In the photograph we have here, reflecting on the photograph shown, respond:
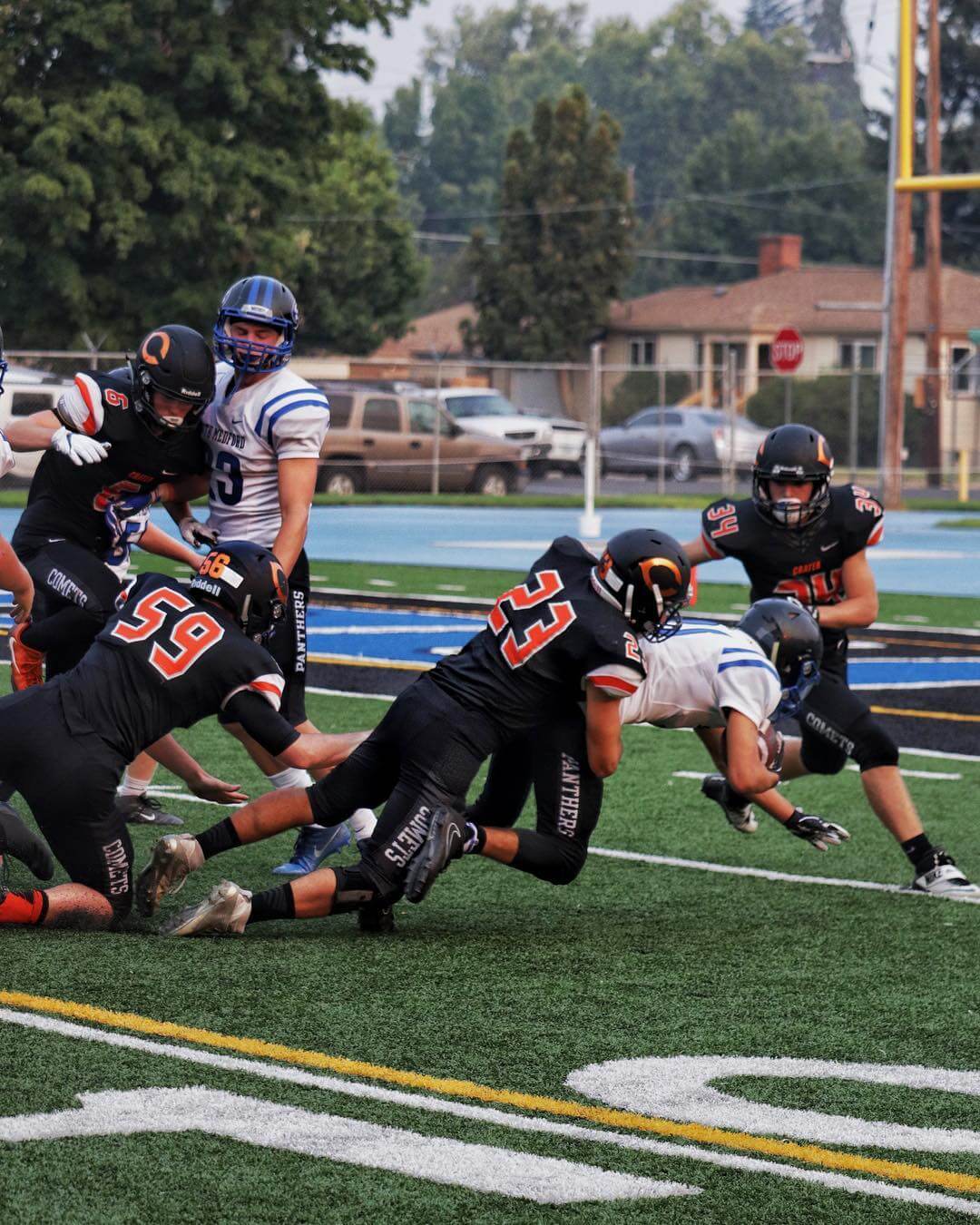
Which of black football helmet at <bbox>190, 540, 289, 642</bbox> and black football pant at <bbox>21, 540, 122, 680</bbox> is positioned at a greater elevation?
black football helmet at <bbox>190, 540, 289, 642</bbox>

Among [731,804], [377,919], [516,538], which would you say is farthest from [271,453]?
[516,538]

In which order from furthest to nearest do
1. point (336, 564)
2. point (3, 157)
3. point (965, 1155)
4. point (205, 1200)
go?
point (3, 157)
point (336, 564)
point (965, 1155)
point (205, 1200)

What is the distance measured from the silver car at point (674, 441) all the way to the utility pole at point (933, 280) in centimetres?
323

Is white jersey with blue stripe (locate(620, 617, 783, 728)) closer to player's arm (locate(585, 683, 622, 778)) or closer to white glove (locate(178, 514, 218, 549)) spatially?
player's arm (locate(585, 683, 622, 778))

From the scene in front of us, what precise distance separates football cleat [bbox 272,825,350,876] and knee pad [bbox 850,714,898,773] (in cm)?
184

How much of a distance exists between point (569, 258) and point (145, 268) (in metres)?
21.2

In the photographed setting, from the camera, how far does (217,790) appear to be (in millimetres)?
6773

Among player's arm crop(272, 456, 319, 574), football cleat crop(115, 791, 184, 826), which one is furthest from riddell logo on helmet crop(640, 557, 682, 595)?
football cleat crop(115, 791, 184, 826)

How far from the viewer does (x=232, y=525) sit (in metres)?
7.18

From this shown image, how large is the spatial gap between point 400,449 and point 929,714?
19373 mm

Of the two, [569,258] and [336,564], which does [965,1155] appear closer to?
[336,564]

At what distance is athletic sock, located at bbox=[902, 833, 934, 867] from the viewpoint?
7.29m

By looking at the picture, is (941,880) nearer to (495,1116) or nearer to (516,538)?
(495,1116)

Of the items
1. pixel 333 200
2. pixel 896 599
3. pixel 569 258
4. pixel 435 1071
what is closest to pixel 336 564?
pixel 896 599
